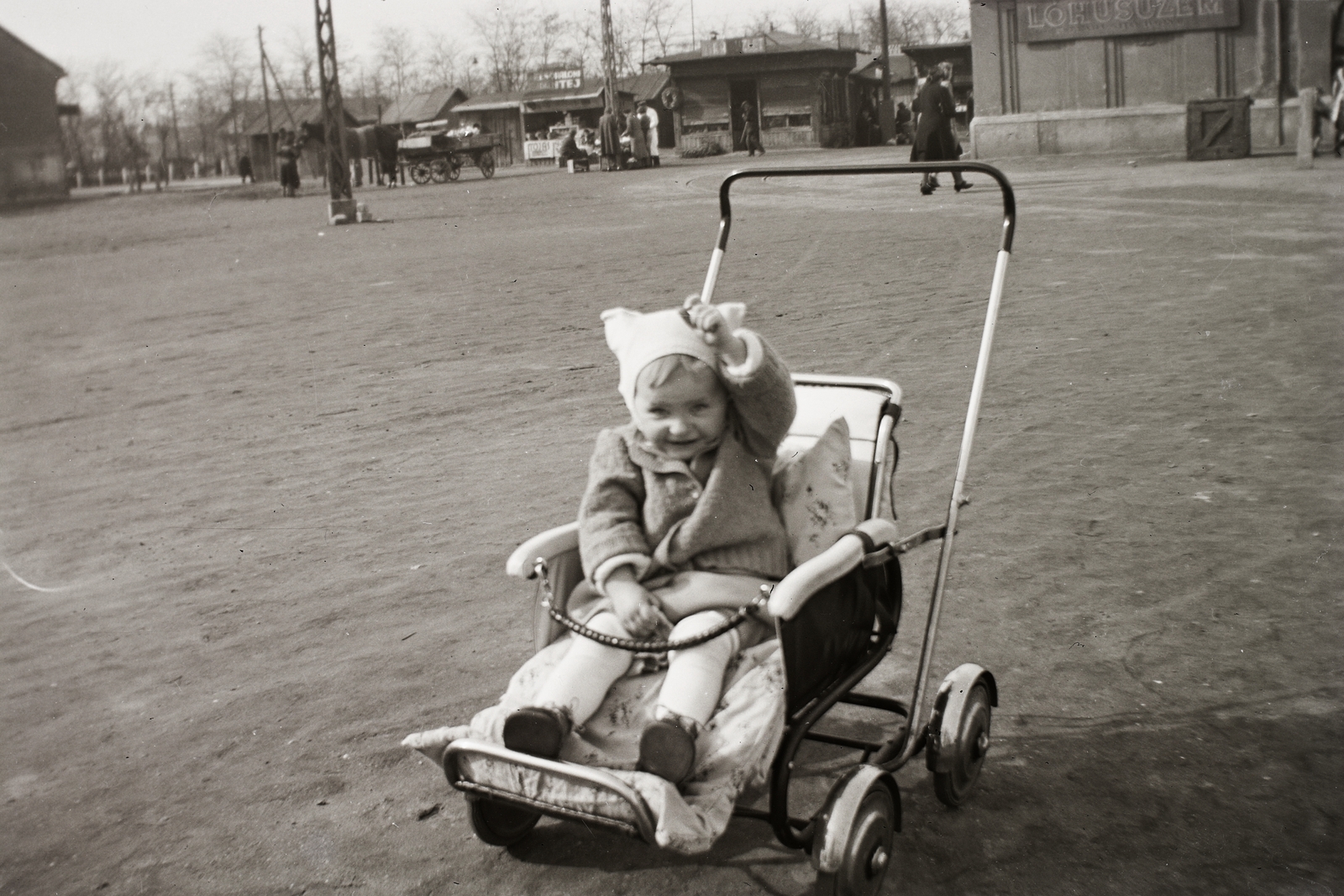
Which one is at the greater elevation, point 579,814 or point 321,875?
point 579,814

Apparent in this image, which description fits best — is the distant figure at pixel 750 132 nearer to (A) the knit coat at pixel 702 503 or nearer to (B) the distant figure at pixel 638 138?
(B) the distant figure at pixel 638 138

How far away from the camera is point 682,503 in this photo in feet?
9.54

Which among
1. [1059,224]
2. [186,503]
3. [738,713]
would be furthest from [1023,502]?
[1059,224]

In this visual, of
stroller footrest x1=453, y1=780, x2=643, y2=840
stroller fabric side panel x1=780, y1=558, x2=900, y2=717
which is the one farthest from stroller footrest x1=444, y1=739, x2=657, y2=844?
stroller fabric side panel x1=780, y1=558, x2=900, y2=717

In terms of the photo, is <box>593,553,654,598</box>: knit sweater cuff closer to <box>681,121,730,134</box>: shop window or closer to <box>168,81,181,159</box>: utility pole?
<box>168,81,181,159</box>: utility pole

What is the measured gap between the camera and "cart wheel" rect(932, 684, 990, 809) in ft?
9.78

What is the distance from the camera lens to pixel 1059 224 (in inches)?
547

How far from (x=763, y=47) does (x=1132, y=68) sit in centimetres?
2453

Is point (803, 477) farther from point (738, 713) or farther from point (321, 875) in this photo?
point (321, 875)

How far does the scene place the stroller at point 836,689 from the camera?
2531 millimetres

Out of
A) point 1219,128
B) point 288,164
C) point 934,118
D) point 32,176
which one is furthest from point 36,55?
point 288,164

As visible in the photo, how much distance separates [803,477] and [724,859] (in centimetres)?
87

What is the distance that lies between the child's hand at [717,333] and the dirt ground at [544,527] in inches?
43.5

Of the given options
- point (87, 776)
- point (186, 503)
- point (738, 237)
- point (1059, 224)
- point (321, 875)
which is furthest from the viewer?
point (738, 237)
